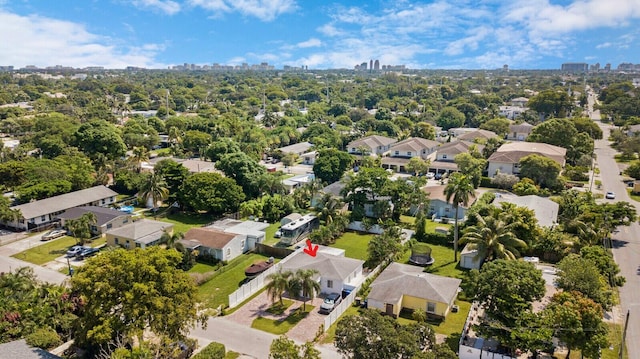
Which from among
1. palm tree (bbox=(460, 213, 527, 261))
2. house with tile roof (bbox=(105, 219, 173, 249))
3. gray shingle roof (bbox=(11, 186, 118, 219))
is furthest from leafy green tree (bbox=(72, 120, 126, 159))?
palm tree (bbox=(460, 213, 527, 261))

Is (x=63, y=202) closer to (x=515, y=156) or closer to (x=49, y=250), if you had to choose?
(x=49, y=250)

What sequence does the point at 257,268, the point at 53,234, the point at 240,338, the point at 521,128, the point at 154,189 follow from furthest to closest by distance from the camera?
the point at 521,128 → the point at 154,189 → the point at 53,234 → the point at 257,268 → the point at 240,338

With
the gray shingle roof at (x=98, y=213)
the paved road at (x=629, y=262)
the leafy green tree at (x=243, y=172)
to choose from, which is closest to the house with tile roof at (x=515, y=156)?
the paved road at (x=629, y=262)

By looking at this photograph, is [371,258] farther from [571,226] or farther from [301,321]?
[571,226]

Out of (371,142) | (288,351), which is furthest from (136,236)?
(371,142)

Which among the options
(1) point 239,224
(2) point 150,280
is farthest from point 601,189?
(2) point 150,280

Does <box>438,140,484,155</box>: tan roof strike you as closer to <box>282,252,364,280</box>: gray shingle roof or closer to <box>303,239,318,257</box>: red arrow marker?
<box>303,239,318,257</box>: red arrow marker
